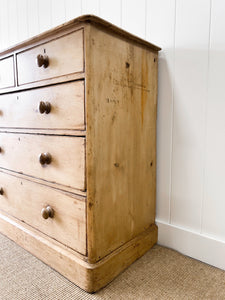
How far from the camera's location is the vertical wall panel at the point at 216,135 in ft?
3.01

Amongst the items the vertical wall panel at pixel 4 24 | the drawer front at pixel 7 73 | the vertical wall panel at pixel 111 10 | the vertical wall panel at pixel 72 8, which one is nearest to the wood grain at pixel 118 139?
the vertical wall panel at pixel 111 10

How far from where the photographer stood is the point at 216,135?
96cm

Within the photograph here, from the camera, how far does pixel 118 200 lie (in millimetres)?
923

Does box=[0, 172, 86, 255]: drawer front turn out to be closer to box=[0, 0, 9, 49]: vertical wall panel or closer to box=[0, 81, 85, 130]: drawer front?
box=[0, 81, 85, 130]: drawer front

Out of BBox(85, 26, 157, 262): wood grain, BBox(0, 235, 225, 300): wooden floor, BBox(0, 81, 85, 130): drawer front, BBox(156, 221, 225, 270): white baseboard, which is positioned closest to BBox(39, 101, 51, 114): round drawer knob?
BBox(0, 81, 85, 130): drawer front

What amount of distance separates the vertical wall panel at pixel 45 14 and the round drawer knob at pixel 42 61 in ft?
2.97

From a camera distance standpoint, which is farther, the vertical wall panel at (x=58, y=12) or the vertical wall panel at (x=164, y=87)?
the vertical wall panel at (x=58, y=12)

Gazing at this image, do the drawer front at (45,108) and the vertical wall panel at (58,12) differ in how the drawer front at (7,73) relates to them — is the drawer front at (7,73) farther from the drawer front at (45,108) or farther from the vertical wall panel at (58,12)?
the vertical wall panel at (58,12)

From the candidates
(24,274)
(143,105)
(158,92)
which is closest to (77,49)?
(143,105)

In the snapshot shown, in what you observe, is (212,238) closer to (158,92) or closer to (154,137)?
(154,137)

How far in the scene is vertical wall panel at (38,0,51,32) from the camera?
160cm

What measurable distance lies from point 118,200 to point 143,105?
43 cm

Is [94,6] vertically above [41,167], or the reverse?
[94,6]

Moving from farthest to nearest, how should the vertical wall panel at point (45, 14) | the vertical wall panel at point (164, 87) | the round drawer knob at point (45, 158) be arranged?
the vertical wall panel at point (45, 14)
the vertical wall panel at point (164, 87)
the round drawer knob at point (45, 158)
